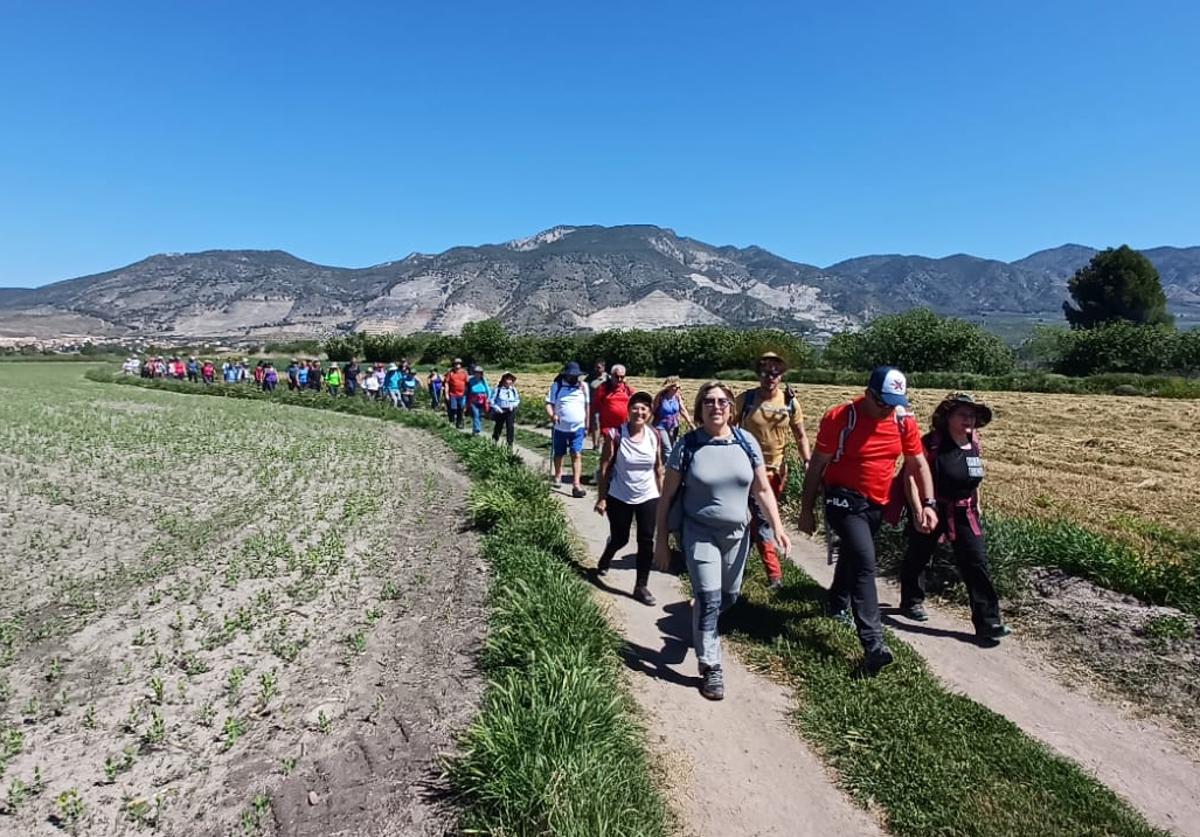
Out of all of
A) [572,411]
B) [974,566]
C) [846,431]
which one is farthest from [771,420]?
[572,411]

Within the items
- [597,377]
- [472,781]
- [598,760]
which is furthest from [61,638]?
[597,377]

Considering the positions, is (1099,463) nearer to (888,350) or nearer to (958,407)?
(958,407)

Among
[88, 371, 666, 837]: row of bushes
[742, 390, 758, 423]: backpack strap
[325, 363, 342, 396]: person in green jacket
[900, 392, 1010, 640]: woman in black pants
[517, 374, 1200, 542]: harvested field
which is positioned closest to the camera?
[88, 371, 666, 837]: row of bushes

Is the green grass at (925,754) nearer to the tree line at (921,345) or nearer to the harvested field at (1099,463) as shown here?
the harvested field at (1099,463)

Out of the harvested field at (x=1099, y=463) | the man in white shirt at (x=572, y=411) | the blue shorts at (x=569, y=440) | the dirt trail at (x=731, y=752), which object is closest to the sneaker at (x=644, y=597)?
the dirt trail at (x=731, y=752)

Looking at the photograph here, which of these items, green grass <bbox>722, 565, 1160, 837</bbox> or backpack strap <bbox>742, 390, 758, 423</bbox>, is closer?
green grass <bbox>722, 565, 1160, 837</bbox>

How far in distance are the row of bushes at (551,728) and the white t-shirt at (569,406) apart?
395 cm

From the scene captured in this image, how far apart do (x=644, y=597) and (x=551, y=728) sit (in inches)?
106

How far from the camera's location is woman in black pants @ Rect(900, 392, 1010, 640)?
5.41 m

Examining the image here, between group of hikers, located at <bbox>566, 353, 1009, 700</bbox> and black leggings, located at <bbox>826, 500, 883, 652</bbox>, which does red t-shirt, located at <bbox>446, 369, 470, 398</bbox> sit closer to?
group of hikers, located at <bbox>566, 353, 1009, 700</bbox>

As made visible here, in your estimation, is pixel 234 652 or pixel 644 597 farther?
pixel 644 597

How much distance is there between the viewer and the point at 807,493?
5238 millimetres

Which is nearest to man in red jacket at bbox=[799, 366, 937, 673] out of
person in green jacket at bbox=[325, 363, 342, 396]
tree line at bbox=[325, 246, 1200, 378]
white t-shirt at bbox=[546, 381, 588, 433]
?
white t-shirt at bbox=[546, 381, 588, 433]

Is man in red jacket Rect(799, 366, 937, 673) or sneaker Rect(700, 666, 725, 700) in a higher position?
man in red jacket Rect(799, 366, 937, 673)
